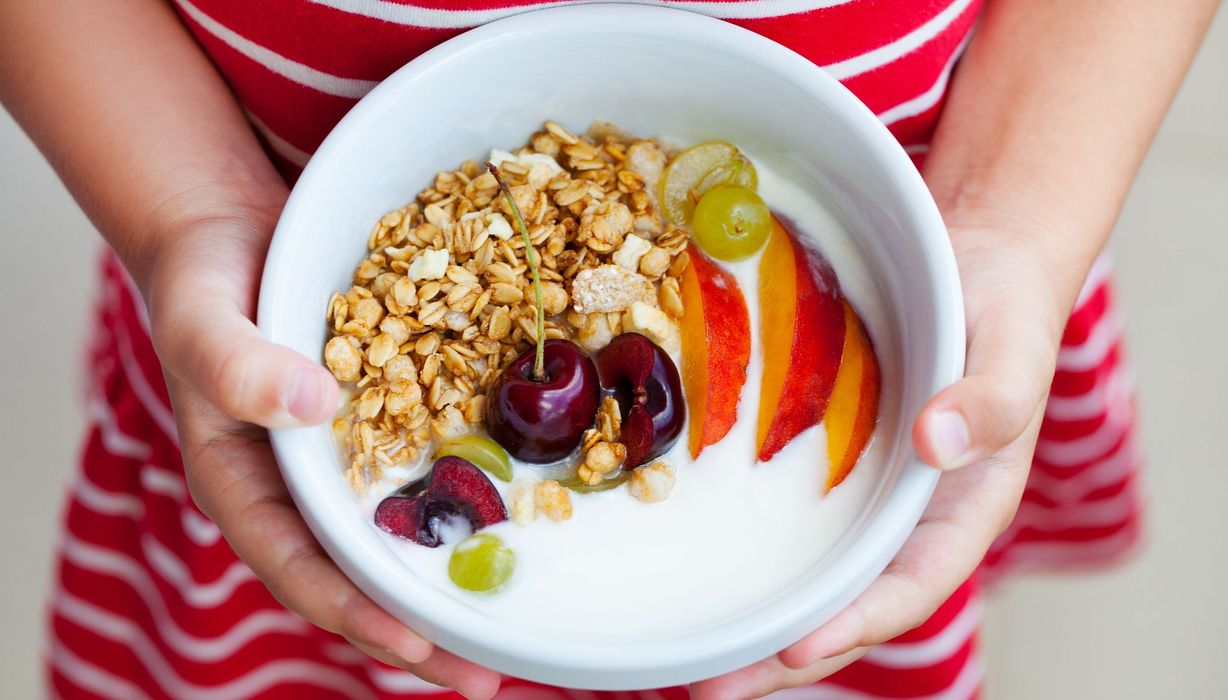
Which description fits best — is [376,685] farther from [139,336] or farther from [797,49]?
[797,49]

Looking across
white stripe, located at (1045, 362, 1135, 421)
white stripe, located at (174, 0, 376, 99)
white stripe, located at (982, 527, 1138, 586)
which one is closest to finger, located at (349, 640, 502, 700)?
white stripe, located at (174, 0, 376, 99)

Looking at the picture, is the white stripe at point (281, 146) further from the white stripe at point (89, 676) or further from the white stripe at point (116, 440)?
the white stripe at point (89, 676)

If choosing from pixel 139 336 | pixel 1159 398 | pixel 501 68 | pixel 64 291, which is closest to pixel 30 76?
pixel 139 336

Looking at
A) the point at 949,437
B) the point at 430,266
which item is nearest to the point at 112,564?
the point at 430,266

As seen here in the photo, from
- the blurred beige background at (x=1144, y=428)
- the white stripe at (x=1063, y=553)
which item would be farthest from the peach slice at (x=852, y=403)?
the blurred beige background at (x=1144, y=428)

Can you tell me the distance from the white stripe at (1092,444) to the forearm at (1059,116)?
10.7 inches

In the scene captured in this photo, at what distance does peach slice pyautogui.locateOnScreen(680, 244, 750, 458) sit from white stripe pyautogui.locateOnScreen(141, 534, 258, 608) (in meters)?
0.44

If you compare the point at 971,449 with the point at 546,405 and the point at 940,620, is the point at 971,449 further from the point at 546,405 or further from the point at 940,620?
the point at 940,620

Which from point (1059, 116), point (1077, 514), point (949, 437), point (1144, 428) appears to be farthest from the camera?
point (1144, 428)

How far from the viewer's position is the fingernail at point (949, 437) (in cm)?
50

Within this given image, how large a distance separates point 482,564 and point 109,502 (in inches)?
19.8

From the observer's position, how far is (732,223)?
603 millimetres

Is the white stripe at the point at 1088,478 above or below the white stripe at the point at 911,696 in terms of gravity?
above

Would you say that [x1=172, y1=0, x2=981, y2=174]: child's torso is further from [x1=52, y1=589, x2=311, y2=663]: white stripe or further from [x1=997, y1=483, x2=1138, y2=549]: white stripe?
[x1=997, y1=483, x2=1138, y2=549]: white stripe
